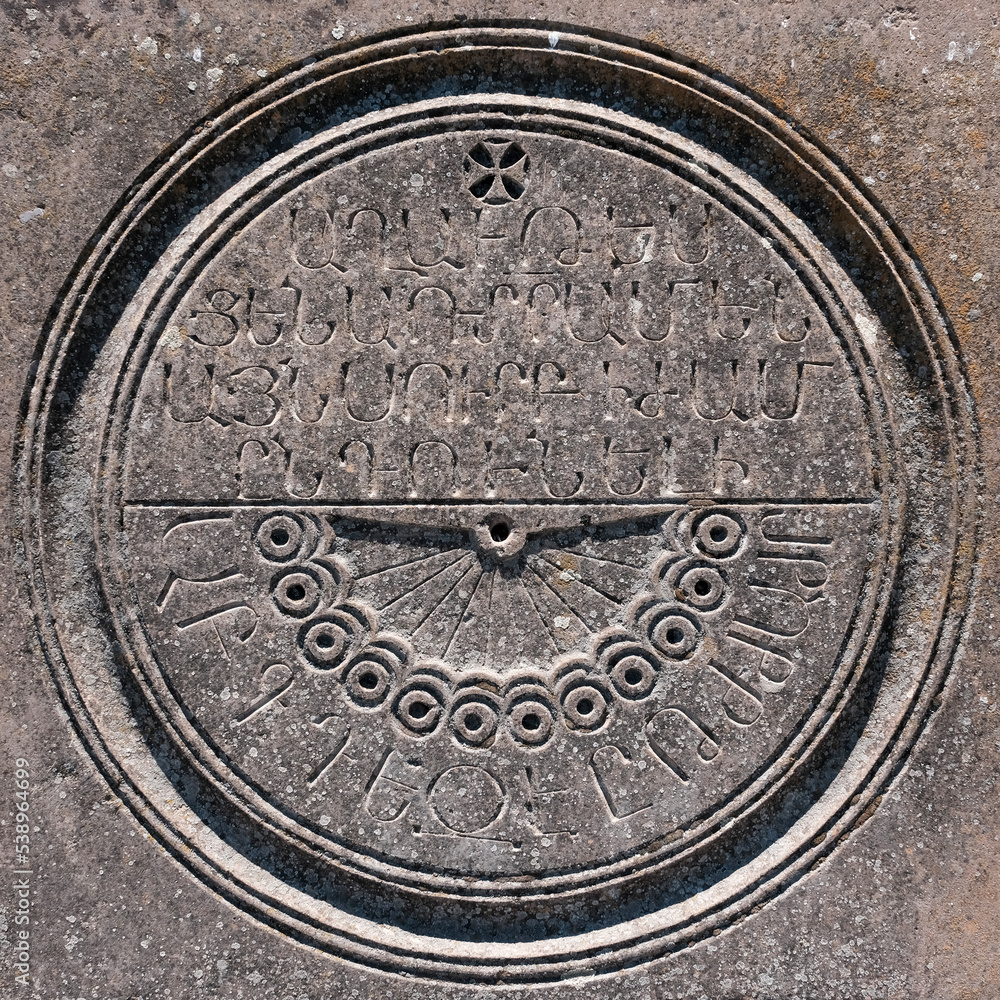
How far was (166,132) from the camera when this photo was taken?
13.0 ft

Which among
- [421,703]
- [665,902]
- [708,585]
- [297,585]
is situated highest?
[708,585]

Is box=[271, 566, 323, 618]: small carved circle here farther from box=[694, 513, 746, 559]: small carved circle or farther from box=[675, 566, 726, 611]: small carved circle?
box=[694, 513, 746, 559]: small carved circle

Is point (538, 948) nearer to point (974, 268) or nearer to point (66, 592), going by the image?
point (66, 592)

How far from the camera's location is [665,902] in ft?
13.3

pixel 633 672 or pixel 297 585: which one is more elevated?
pixel 633 672

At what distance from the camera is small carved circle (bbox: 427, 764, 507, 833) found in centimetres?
402

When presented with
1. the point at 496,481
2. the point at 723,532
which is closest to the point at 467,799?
the point at 496,481

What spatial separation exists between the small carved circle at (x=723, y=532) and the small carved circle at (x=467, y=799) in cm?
150

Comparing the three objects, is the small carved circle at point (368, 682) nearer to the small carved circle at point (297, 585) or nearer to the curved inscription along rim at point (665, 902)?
the small carved circle at point (297, 585)

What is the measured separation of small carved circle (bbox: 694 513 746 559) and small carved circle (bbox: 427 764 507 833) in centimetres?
150

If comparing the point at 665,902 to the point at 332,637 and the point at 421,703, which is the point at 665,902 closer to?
the point at 421,703

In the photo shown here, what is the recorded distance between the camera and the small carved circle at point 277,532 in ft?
13.3

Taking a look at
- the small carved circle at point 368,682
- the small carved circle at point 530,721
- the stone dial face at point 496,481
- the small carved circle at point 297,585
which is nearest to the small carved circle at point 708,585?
the stone dial face at point 496,481

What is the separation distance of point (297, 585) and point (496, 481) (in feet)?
3.49
